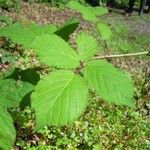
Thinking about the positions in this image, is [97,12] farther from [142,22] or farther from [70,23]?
[142,22]

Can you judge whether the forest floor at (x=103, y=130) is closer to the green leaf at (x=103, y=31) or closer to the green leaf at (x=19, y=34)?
the green leaf at (x=103, y=31)

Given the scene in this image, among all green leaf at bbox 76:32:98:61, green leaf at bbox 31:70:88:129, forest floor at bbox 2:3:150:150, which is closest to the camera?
green leaf at bbox 31:70:88:129

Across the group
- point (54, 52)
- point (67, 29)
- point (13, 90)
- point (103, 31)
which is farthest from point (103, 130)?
point (54, 52)

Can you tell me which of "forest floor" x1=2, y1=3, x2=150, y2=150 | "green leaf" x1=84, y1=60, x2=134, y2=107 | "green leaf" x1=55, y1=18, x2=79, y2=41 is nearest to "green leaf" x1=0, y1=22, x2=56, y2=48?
"green leaf" x1=55, y1=18, x2=79, y2=41

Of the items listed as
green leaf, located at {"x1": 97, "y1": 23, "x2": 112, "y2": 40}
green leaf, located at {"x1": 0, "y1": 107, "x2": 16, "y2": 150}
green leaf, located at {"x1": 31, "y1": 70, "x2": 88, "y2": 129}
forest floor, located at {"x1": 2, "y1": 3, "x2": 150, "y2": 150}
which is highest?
green leaf, located at {"x1": 97, "y1": 23, "x2": 112, "y2": 40}

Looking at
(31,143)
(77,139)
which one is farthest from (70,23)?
(77,139)

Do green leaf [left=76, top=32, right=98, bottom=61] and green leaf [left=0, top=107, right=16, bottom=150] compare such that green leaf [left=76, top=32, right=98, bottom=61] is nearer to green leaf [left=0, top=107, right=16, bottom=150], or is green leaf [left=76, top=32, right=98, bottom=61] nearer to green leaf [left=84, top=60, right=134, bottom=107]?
green leaf [left=84, top=60, right=134, bottom=107]
